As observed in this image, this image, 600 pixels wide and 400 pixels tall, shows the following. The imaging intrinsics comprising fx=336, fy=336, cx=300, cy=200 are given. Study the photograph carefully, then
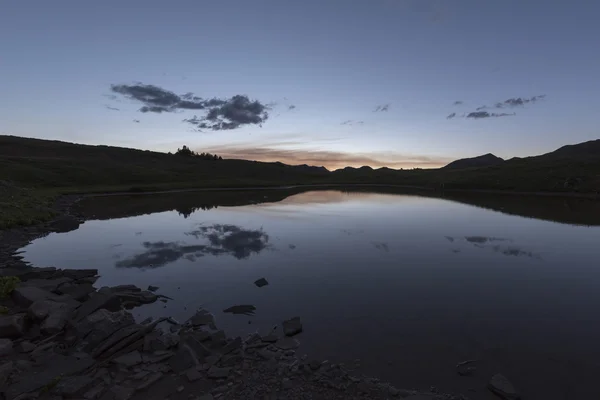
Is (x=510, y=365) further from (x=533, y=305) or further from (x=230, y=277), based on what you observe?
(x=230, y=277)

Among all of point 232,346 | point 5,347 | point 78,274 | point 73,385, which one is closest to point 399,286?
point 232,346

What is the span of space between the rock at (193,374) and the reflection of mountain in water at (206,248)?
13648 mm

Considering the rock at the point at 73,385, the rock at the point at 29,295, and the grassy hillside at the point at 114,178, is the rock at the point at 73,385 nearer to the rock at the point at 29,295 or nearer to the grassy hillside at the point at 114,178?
the rock at the point at 29,295

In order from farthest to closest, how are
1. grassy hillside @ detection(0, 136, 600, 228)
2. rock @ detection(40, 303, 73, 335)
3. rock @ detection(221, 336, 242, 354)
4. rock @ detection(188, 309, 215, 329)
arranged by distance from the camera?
grassy hillside @ detection(0, 136, 600, 228), rock @ detection(188, 309, 215, 329), rock @ detection(40, 303, 73, 335), rock @ detection(221, 336, 242, 354)

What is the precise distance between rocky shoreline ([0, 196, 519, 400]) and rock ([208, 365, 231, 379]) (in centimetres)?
3

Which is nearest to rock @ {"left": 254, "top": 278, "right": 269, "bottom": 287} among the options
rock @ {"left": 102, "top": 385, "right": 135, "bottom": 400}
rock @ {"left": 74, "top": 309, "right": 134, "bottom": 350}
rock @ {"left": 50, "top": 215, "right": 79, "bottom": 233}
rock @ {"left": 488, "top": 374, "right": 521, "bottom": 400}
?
rock @ {"left": 74, "top": 309, "right": 134, "bottom": 350}

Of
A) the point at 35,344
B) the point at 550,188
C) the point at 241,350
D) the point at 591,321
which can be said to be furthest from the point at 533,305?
the point at 550,188

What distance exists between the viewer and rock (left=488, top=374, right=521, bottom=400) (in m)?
9.23

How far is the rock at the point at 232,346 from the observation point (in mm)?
11320

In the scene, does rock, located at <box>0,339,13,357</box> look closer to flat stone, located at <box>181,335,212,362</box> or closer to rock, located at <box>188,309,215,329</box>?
flat stone, located at <box>181,335,212,362</box>

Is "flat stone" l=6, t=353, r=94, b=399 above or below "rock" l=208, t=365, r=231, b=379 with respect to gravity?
above

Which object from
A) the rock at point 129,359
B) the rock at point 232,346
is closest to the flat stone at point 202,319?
the rock at point 232,346

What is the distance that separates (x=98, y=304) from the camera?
14125 mm

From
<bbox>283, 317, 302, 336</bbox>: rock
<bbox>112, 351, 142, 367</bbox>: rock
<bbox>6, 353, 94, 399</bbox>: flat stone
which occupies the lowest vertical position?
<bbox>112, 351, 142, 367</bbox>: rock
